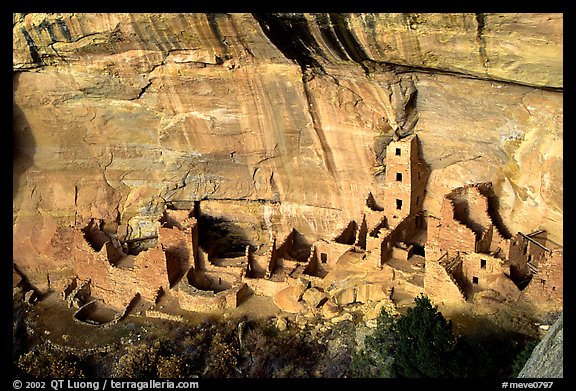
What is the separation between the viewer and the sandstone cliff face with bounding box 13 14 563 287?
12.3 metres

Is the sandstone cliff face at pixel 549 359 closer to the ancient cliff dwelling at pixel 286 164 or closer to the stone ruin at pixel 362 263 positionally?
the ancient cliff dwelling at pixel 286 164

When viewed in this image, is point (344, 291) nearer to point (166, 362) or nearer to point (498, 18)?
point (166, 362)

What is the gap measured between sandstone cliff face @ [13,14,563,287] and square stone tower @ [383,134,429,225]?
0.26 metres

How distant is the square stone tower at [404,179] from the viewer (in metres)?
16.0

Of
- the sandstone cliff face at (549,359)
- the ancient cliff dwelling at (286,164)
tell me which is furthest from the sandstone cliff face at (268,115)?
the sandstone cliff face at (549,359)

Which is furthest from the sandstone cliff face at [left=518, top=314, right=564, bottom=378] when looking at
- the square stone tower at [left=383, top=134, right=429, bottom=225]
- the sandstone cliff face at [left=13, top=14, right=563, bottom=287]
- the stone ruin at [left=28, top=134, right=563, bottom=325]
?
the square stone tower at [left=383, top=134, right=429, bottom=225]

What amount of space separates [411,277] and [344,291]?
1.64m

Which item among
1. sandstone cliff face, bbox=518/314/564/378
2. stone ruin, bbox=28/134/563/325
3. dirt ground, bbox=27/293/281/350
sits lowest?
dirt ground, bbox=27/293/281/350

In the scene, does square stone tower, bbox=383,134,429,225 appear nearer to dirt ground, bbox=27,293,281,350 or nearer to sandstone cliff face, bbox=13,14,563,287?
sandstone cliff face, bbox=13,14,563,287

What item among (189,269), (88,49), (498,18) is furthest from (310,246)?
(498,18)

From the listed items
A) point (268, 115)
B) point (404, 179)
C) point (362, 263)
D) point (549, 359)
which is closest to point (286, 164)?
point (268, 115)

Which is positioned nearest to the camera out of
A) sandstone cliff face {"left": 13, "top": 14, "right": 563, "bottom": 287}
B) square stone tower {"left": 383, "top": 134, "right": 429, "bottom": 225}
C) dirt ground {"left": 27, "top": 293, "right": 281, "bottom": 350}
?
sandstone cliff face {"left": 13, "top": 14, "right": 563, "bottom": 287}

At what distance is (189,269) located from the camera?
1780 cm

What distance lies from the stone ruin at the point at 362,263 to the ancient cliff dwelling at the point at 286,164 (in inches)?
2.0
